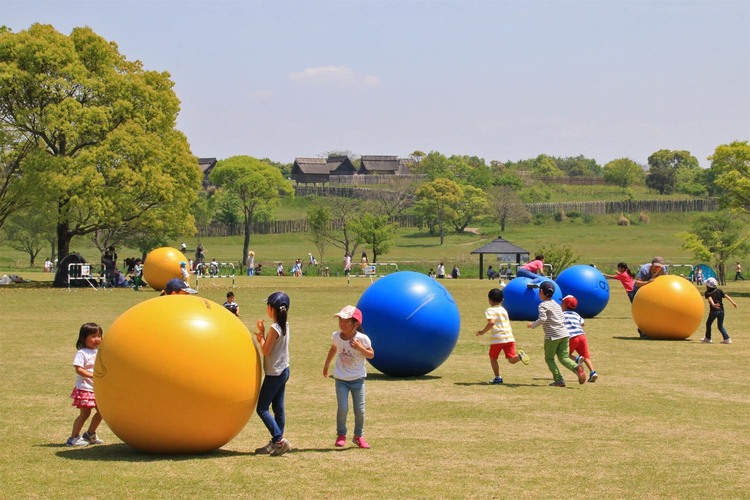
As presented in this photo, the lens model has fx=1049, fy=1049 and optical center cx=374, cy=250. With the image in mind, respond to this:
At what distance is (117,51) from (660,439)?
45141mm

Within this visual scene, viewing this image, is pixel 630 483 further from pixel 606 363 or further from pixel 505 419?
pixel 606 363

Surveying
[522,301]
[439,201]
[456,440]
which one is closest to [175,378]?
[456,440]

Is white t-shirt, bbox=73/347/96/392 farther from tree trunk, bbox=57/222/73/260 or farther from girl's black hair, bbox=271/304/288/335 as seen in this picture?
tree trunk, bbox=57/222/73/260

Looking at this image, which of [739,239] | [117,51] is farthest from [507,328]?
[739,239]

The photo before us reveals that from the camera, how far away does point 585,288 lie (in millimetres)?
33781

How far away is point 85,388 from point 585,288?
23.9 meters

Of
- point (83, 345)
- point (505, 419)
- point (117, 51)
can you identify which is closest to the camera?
point (83, 345)

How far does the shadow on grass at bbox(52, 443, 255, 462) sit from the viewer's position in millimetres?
11117

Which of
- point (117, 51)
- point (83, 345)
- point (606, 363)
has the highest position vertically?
point (117, 51)

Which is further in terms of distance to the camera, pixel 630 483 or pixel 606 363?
pixel 606 363

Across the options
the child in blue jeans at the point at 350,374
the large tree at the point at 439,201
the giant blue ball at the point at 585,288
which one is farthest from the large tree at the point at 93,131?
the large tree at the point at 439,201

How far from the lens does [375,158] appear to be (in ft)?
627

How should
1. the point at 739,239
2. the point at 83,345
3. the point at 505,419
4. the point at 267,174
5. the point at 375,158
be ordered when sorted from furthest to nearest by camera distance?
the point at 375,158 < the point at 267,174 < the point at 739,239 < the point at 505,419 < the point at 83,345

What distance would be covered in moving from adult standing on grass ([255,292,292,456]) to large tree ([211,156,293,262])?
9640cm
